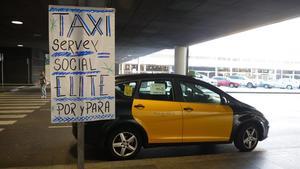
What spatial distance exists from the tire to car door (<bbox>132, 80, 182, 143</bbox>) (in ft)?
0.76

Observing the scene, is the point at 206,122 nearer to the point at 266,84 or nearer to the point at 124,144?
the point at 124,144

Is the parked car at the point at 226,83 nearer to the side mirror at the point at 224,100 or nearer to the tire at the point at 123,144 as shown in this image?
the side mirror at the point at 224,100

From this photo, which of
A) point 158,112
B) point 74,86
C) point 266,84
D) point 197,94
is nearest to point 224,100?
point 197,94

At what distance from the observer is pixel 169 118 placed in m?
5.12

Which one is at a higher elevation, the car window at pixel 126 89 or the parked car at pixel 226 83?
the car window at pixel 126 89

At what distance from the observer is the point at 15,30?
15070mm

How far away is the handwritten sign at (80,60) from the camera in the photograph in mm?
2531

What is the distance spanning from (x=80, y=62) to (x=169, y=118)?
2.86 m

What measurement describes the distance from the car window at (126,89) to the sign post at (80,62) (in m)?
2.28

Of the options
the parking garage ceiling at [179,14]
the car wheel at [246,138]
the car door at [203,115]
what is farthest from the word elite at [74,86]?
the parking garage ceiling at [179,14]

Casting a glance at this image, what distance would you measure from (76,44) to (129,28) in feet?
36.8

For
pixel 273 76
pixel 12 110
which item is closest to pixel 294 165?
pixel 12 110

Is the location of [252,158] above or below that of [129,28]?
below

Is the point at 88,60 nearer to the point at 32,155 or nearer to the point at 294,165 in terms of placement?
the point at 32,155
